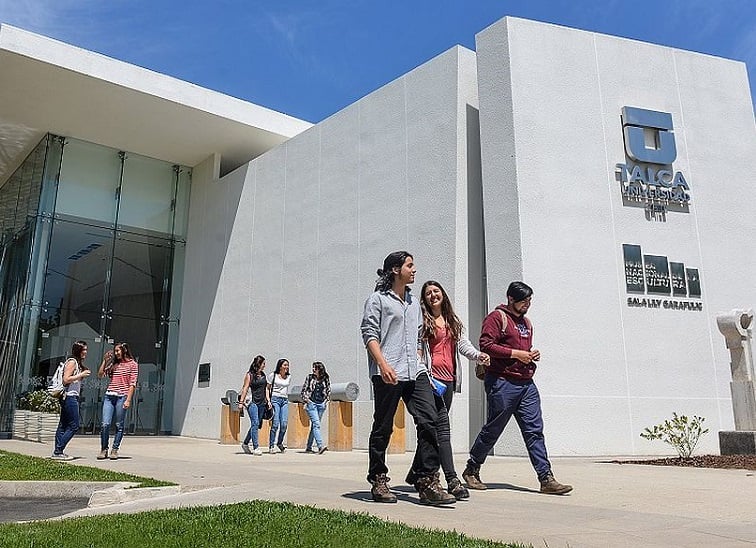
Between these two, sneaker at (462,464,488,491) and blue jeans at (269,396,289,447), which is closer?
sneaker at (462,464,488,491)

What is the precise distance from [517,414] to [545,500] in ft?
2.79

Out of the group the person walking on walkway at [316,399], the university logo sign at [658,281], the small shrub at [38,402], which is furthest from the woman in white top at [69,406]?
the university logo sign at [658,281]

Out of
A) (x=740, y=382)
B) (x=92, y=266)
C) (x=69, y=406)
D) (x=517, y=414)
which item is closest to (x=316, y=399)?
(x=69, y=406)

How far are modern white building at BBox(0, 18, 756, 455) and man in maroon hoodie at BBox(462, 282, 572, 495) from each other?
5596mm

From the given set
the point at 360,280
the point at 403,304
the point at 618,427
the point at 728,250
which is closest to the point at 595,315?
the point at 618,427

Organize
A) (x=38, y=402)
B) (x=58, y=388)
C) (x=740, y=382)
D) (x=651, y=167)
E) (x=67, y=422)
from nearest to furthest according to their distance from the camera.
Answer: (x=67, y=422)
(x=58, y=388)
(x=740, y=382)
(x=651, y=167)
(x=38, y=402)

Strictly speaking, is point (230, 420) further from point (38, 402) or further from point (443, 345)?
point (443, 345)

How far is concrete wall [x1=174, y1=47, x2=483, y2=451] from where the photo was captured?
13766 mm

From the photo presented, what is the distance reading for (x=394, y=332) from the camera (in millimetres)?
5305

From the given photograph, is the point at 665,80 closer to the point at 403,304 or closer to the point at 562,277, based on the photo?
the point at 562,277

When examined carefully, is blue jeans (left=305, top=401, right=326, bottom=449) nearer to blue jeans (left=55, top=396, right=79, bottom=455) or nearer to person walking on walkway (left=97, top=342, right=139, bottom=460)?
Answer: person walking on walkway (left=97, top=342, right=139, bottom=460)

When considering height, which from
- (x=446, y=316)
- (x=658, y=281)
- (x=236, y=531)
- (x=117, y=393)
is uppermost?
(x=658, y=281)

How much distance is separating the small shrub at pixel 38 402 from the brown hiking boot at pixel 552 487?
14.3 m

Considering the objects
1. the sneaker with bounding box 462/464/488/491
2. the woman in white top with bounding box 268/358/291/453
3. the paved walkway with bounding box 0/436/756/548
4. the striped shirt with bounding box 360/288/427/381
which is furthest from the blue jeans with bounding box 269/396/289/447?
the striped shirt with bounding box 360/288/427/381
